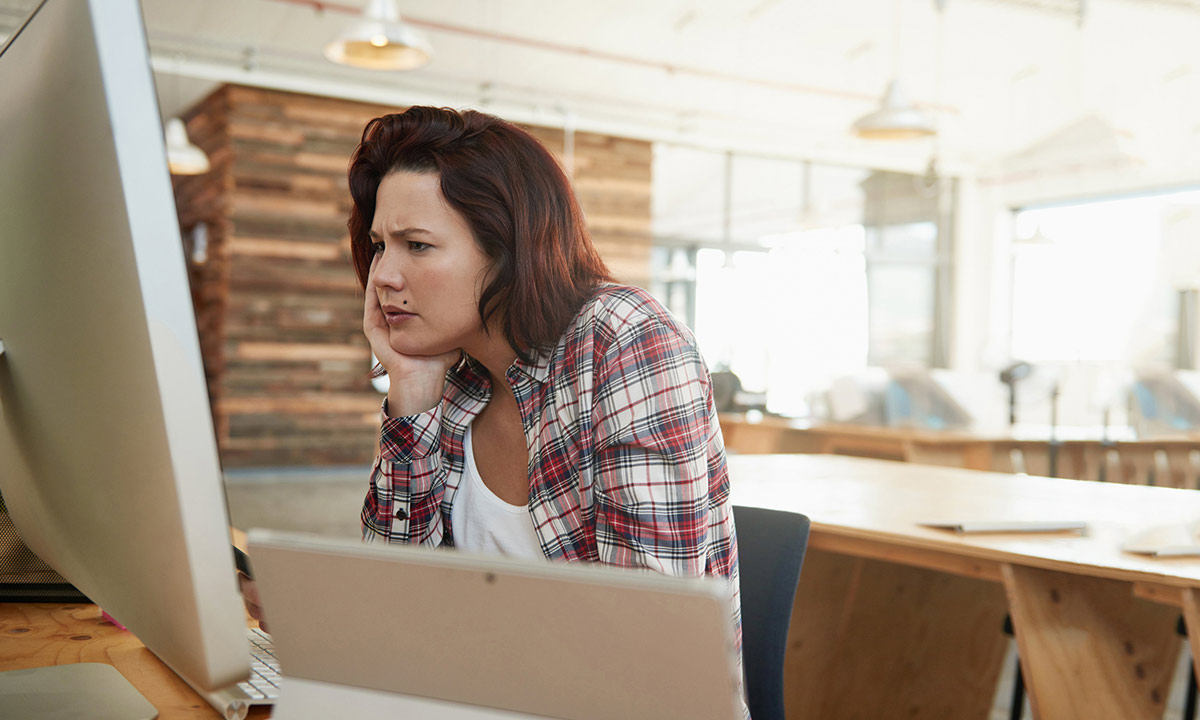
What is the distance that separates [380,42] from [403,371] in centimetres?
325

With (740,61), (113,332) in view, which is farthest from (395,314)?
(740,61)

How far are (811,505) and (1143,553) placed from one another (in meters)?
0.72

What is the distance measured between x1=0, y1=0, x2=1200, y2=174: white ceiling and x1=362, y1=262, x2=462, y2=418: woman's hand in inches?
193

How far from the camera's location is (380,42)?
13.6ft

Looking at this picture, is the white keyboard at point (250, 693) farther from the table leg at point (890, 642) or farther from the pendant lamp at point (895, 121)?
the pendant lamp at point (895, 121)

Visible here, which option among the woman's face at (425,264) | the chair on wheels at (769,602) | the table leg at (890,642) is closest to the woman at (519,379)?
the woman's face at (425,264)

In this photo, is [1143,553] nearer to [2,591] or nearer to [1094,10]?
[2,591]

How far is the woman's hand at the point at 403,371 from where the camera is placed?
1.29 meters

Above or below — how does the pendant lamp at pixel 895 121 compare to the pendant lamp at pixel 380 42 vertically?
below

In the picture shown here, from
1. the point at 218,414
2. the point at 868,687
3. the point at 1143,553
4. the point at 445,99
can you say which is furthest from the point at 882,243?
the point at 1143,553

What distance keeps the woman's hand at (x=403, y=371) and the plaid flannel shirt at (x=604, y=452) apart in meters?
0.03

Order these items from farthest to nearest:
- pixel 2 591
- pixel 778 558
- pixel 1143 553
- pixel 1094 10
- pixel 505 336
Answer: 1. pixel 1094 10
2. pixel 1143 553
3. pixel 778 558
4. pixel 505 336
5. pixel 2 591

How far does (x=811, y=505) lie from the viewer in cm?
226

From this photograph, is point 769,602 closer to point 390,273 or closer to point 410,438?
point 410,438
